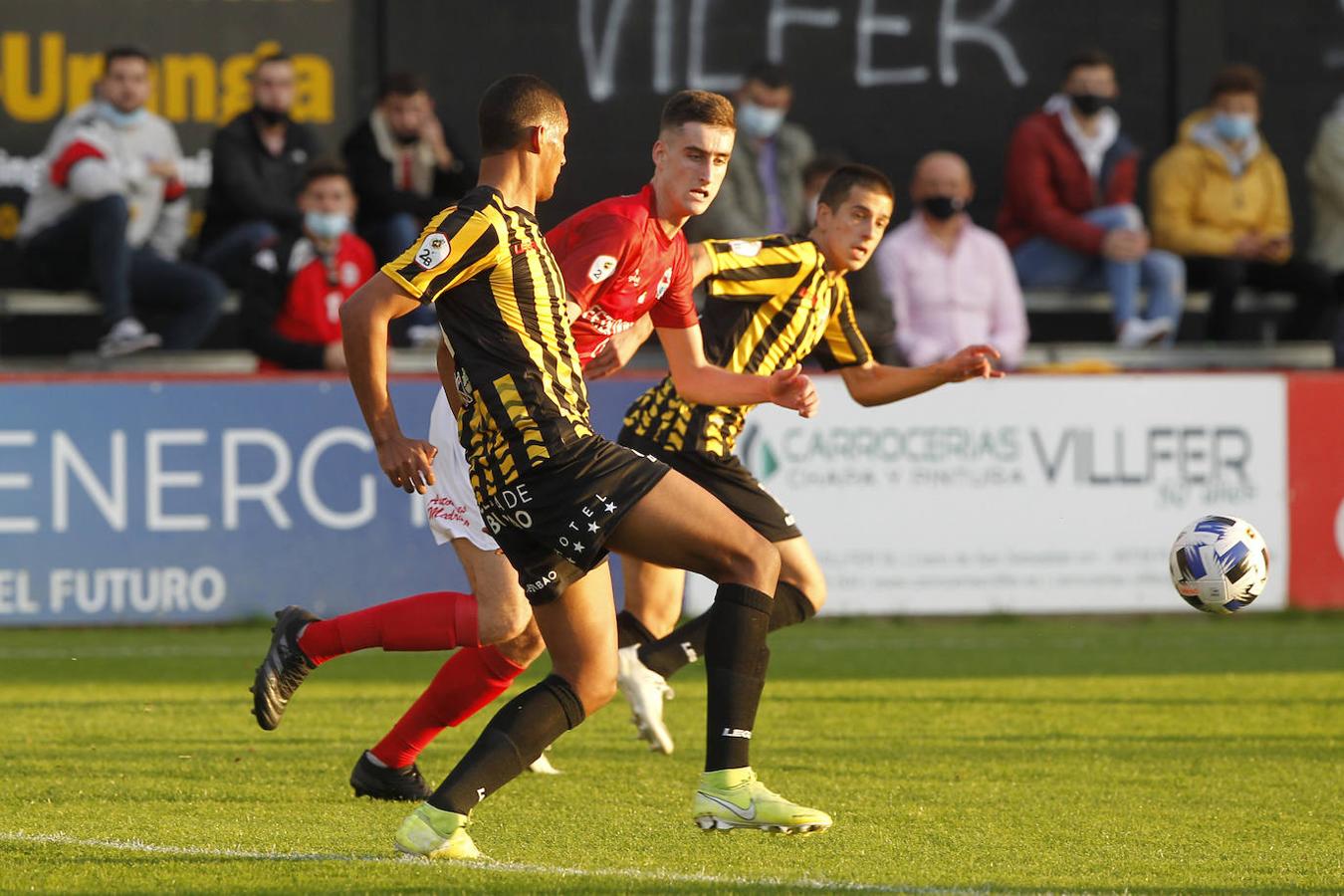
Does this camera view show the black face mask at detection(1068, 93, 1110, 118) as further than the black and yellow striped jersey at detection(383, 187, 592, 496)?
Yes

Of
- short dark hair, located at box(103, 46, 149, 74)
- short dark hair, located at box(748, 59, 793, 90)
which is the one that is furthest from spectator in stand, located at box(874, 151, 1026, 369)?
short dark hair, located at box(103, 46, 149, 74)

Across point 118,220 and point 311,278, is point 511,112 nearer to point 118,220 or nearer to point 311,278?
point 311,278

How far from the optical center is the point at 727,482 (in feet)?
22.6

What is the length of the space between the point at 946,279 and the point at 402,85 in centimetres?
336

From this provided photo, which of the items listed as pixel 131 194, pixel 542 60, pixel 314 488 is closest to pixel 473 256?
pixel 314 488

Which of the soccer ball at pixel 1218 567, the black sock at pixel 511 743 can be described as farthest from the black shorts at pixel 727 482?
the black sock at pixel 511 743

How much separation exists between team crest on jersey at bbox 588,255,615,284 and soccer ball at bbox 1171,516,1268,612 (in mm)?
2616

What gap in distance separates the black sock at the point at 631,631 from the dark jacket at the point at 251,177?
18.3ft

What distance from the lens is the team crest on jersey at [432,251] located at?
4.51 metres

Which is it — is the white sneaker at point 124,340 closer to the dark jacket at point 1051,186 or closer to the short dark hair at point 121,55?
the short dark hair at point 121,55

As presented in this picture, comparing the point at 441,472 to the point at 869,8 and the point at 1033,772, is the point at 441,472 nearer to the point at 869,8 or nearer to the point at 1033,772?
the point at 1033,772

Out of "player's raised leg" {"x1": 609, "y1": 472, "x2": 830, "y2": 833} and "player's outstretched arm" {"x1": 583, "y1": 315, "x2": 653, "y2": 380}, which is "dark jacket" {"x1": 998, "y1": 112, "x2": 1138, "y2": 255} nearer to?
"player's outstretched arm" {"x1": 583, "y1": 315, "x2": 653, "y2": 380}

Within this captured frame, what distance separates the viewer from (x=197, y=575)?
10.7m

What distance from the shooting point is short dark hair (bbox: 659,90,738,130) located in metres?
5.43
